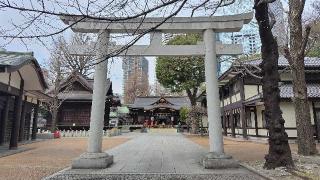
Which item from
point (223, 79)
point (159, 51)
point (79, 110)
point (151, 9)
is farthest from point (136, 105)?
point (151, 9)

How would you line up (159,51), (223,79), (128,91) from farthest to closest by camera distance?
(128,91), (223,79), (159,51)

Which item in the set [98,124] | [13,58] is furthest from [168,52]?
[13,58]

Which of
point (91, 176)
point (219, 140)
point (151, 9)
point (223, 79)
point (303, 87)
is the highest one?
point (223, 79)

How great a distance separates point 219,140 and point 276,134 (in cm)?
189

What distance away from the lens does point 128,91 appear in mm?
71750

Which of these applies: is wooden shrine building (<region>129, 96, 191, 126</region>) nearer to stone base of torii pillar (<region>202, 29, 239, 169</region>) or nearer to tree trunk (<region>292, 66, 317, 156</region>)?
tree trunk (<region>292, 66, 317, 156</region>)

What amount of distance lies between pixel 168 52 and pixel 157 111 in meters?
41.3

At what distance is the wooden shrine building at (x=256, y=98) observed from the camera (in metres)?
21.6

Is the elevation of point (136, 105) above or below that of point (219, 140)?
above

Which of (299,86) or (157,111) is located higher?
(157,111)

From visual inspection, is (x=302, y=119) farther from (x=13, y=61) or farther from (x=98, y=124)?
(x=13, y=61)

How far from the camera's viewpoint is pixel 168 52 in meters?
11.0

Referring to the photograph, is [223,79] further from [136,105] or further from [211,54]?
[136,105]

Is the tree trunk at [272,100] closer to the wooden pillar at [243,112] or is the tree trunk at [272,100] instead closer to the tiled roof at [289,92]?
the tiled roof at [289,92]
